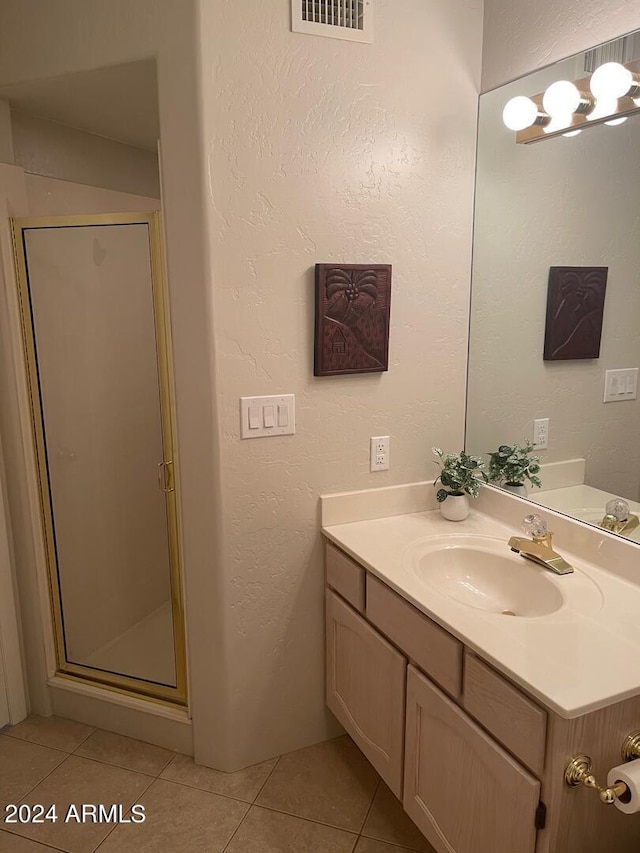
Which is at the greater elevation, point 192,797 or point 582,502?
point 582,502

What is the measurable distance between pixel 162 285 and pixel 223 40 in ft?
2.41

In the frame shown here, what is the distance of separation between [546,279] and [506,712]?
1.29 meters

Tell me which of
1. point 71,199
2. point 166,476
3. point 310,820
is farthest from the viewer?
point 71,199

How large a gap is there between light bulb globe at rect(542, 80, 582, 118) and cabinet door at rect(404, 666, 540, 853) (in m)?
1.59

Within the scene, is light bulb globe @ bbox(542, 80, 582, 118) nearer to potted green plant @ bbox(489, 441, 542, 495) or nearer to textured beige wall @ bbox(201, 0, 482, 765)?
textured beige wall @ bbox(201, 0, 482, 765)

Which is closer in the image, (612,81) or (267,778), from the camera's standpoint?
(612,81)

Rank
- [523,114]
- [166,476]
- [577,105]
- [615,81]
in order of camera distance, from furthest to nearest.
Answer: [166,476], [523,114], [577,105], [615,81]

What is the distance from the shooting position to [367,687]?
6.15 feet

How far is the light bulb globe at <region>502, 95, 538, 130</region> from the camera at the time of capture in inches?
70.3

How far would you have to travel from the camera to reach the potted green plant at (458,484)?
2.07m

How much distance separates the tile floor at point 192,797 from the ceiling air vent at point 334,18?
236 centimetres

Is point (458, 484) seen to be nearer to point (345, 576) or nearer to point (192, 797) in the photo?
point (345, 576)

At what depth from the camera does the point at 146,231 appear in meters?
2.05

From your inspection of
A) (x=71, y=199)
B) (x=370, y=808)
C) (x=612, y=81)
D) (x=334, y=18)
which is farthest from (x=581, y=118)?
(x=370, y=808)
